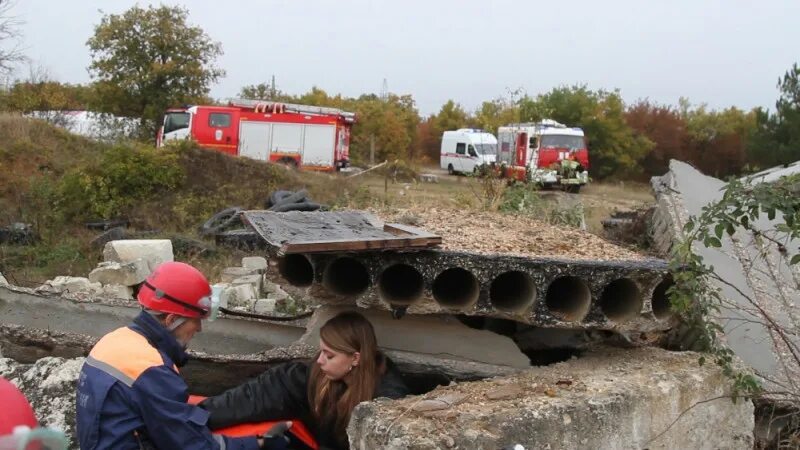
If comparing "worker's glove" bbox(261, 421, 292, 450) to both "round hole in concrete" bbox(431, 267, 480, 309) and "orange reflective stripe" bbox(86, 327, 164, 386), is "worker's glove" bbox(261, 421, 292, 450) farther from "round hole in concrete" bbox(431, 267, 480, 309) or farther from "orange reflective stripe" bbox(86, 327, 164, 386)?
"round hole in concrete" bbox(431, 267, 480, 309)

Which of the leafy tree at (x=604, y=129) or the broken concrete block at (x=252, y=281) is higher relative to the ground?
the leafy tree at (x=604, y=129)

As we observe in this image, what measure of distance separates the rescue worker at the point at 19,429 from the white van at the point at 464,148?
31244 mm

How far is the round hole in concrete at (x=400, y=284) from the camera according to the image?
3731 mm

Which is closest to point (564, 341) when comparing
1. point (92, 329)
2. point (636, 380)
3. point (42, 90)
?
point (636, 380)

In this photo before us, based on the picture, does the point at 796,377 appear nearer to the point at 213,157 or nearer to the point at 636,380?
the point at 636,380

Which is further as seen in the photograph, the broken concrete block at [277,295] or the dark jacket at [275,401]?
the broken concrete block at [277,295]

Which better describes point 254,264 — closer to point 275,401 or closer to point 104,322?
point 104,322

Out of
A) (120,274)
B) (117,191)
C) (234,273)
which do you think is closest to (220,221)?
(117,191)

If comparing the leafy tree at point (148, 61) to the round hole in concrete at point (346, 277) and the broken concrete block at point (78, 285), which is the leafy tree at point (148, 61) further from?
the round hole in concrete at point (346, 277)

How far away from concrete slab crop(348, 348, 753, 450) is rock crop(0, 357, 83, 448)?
1.72 m

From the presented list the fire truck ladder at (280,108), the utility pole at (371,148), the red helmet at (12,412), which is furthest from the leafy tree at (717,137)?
the red helmet at (12,412)

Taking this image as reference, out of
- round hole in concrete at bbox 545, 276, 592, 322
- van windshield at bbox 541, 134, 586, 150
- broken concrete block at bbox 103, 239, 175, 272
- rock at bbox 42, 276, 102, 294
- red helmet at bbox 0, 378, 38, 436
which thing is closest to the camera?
red helmet at bbox 0, 378, 38, 436

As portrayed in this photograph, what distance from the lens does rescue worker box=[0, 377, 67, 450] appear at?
6.22 feet

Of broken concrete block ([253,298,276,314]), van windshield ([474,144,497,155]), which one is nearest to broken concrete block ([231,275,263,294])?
broken concrete block ([253,298,276,314])
